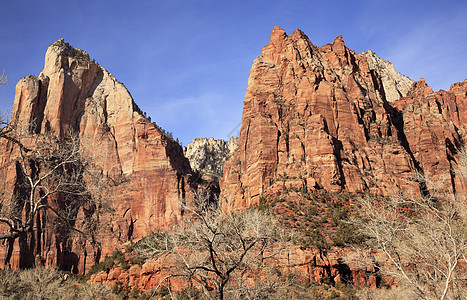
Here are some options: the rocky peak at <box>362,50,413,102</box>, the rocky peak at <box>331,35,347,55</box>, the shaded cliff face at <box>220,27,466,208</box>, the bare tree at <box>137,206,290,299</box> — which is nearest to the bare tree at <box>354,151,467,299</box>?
the bare tree at <box>137,206,290,299</box>

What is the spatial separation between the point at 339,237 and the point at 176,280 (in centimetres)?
1962

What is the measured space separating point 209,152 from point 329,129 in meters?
101

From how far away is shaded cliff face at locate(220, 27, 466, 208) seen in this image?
59.4 m

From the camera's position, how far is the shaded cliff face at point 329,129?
195 ft

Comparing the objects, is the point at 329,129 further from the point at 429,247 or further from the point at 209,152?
the point at 209,152

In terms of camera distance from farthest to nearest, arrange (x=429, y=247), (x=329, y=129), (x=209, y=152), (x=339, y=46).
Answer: (x=209, y=152), (x=339, y=46), (x=329, y=129), (x=429, y=247)

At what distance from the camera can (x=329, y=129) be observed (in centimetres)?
6444

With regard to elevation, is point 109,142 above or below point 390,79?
below

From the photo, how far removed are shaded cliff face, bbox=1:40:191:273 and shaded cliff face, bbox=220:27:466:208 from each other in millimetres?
25573

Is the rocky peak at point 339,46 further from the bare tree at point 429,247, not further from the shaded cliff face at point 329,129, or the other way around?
the bare tree at point 429,247

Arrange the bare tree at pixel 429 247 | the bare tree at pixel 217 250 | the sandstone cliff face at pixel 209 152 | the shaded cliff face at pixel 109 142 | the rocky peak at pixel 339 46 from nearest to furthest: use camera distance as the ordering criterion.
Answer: the bare tree at pixel 217 250 < the bare tree at pixel 429 247 < the rocky peak at pixel 339 46 < the shaded cliff face at pixel 109 142 < the sandstone cliff face at pixel 209 152

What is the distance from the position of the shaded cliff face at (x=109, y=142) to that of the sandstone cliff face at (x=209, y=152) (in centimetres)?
4709

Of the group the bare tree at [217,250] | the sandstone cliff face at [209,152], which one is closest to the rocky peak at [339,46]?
the bare tree at [217,250]

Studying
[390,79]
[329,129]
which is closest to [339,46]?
[329,129]
